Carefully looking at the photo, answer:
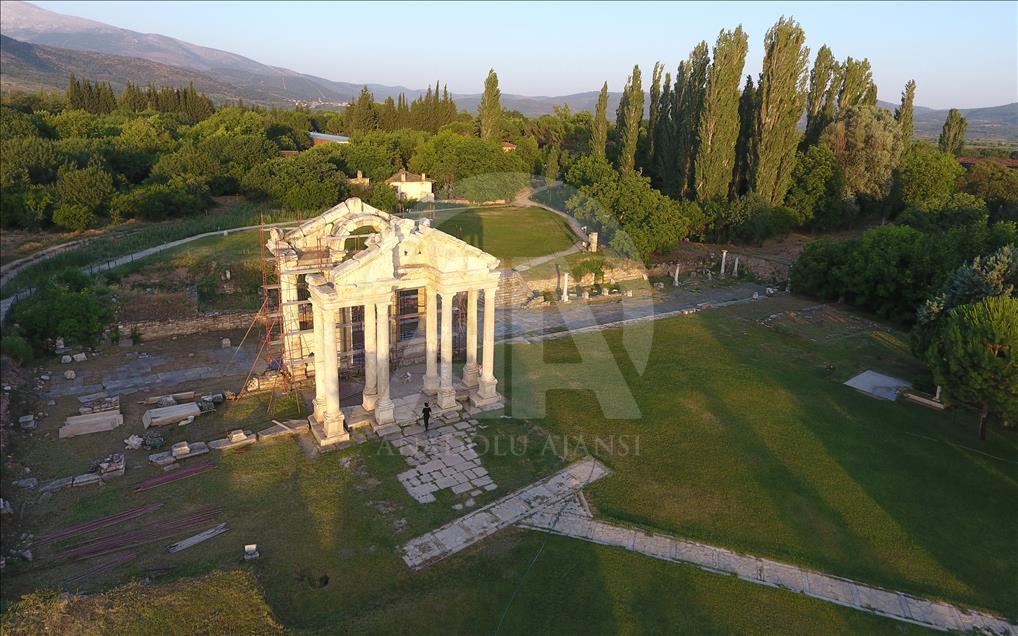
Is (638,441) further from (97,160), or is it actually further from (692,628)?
(97,160)

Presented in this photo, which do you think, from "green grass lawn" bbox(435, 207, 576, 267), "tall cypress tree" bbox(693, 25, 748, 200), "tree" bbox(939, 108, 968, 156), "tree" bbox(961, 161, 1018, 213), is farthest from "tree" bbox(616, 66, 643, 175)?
"tree" bbox(939, 108, 968, 156)

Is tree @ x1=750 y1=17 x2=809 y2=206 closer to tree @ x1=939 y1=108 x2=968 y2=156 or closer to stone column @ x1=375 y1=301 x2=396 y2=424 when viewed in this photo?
tree @ x1=939 y1=108 x2=968 y2=156

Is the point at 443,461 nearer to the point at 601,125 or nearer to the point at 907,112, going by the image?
the point at 601,125

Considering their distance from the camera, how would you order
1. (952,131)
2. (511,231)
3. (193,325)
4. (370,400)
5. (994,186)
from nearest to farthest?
(370,400) < (193,325) < (511,231) < (994,186) < (952,131)

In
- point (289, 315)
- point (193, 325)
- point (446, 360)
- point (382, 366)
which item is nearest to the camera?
point (382, 366)

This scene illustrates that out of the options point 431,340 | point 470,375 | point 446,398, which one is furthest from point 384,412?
point 470,375

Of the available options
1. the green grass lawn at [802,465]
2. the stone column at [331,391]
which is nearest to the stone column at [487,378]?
the green grass lawn at [802,465]
